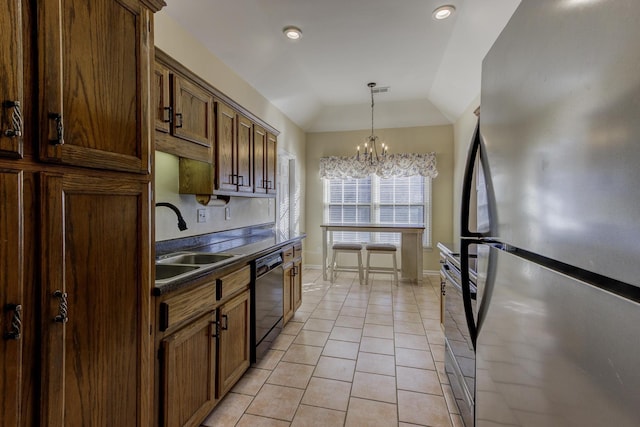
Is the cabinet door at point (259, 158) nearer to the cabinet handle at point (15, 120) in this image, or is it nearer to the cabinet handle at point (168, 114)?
the cabinet handle at point (168, 114)

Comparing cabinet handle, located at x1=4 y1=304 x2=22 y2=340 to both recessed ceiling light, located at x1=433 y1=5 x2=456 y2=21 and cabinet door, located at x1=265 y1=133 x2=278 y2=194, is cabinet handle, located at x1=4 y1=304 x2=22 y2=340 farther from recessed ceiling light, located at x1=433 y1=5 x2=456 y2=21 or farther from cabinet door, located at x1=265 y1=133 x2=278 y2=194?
recessed ceiling light, located at x1=433 y1=5 x2=456 y2=21

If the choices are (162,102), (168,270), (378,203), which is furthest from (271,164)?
(378,203)

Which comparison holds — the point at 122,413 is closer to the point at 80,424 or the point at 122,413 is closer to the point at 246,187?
the point at 80,424

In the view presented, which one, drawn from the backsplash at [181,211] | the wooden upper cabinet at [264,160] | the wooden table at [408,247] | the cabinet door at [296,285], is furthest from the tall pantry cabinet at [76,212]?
the wooden table at [408,247]

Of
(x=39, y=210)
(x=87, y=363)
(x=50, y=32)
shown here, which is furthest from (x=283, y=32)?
(x=87, y=363)

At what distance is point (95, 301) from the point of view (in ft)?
3.17

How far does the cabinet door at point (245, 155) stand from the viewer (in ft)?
8.63

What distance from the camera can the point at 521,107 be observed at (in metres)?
0.70

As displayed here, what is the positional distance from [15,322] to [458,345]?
190 cm

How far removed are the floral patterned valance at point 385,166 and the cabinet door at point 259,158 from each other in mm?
2274

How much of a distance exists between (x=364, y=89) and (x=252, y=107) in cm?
179

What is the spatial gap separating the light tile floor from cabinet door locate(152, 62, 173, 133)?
5.70 ft

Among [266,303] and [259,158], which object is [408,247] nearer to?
[259,158]

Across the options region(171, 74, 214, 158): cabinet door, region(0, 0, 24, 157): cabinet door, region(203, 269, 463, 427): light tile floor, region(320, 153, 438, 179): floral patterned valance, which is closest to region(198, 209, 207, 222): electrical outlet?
region(171, 74, 214, 158): cabinet door
